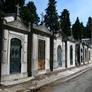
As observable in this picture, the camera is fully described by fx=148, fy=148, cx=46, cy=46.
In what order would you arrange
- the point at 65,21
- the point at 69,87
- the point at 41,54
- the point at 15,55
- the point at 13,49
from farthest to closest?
1. the point at 65,21
2. the point at 41,54
3. the point at 15,55
4. the point at 13,49
5. the point at 69,87

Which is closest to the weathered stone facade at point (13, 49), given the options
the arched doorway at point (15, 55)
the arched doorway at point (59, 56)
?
the arched doorway at point (15, 55)

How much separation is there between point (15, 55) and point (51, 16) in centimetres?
3647

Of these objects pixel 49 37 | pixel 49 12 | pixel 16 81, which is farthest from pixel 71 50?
pixel 49 12

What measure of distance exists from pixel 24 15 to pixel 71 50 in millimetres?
14947

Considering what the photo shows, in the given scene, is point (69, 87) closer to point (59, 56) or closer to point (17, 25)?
→ point (17, 25)

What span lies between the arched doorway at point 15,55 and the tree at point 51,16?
3214 centimetres

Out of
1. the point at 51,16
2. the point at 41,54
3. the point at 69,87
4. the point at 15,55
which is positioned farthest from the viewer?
the point at 51,16

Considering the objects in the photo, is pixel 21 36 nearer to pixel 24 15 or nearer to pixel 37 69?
pixel 37 69

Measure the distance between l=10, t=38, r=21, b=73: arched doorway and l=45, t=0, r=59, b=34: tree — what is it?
32.1 m

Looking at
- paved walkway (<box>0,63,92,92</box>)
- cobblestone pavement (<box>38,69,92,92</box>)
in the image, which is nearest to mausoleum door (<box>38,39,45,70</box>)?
paved walkway (<box>0,63,92,92</box>)

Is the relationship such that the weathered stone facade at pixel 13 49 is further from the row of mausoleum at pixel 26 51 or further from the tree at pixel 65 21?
the tree at pixel 65 21

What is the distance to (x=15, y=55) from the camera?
11289 millimetres

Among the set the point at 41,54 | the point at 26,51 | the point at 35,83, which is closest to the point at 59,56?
the point at 41,54

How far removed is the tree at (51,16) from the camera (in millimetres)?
44406
